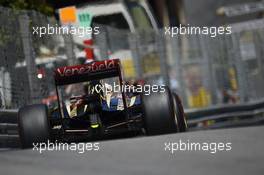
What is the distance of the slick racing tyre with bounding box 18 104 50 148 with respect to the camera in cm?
802

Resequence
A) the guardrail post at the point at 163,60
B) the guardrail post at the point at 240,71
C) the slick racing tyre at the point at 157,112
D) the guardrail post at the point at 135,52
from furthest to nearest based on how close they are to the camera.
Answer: the guardrail post at the point at 240,71 → the guardrail post at the point at 163,60 → the guardrail post at the point at 135,52 → the slick racing tyre at the point at 157,112

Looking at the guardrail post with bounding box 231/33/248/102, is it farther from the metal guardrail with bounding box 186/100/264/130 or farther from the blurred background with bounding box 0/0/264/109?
the metal guardrail with bounding box 186/100/264/130

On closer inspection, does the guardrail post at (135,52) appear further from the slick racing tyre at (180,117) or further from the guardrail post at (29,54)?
the slick racing tyre at (180,117)

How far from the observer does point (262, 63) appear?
18.8 metres

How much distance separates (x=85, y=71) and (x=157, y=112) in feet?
3.47

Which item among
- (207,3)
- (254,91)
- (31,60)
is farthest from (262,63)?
(207,3)

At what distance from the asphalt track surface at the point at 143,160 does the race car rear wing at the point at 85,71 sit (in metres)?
3.66

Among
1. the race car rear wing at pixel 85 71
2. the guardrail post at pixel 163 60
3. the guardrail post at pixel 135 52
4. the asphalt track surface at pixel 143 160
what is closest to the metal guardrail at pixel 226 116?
the guardrail post at pixel 135 52

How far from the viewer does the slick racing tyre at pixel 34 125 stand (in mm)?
8023

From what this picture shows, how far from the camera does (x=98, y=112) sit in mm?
8906

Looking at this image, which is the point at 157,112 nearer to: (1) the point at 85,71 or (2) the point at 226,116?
(1) the point at 85,71

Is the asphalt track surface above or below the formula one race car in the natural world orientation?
above

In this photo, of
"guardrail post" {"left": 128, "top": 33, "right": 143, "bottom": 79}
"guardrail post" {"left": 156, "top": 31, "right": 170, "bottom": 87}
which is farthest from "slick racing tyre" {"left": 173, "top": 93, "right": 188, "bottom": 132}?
"guardrail post" {"left": 156, "top": 31, "right": 170, "bottom": 87}

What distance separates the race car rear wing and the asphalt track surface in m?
3.66
